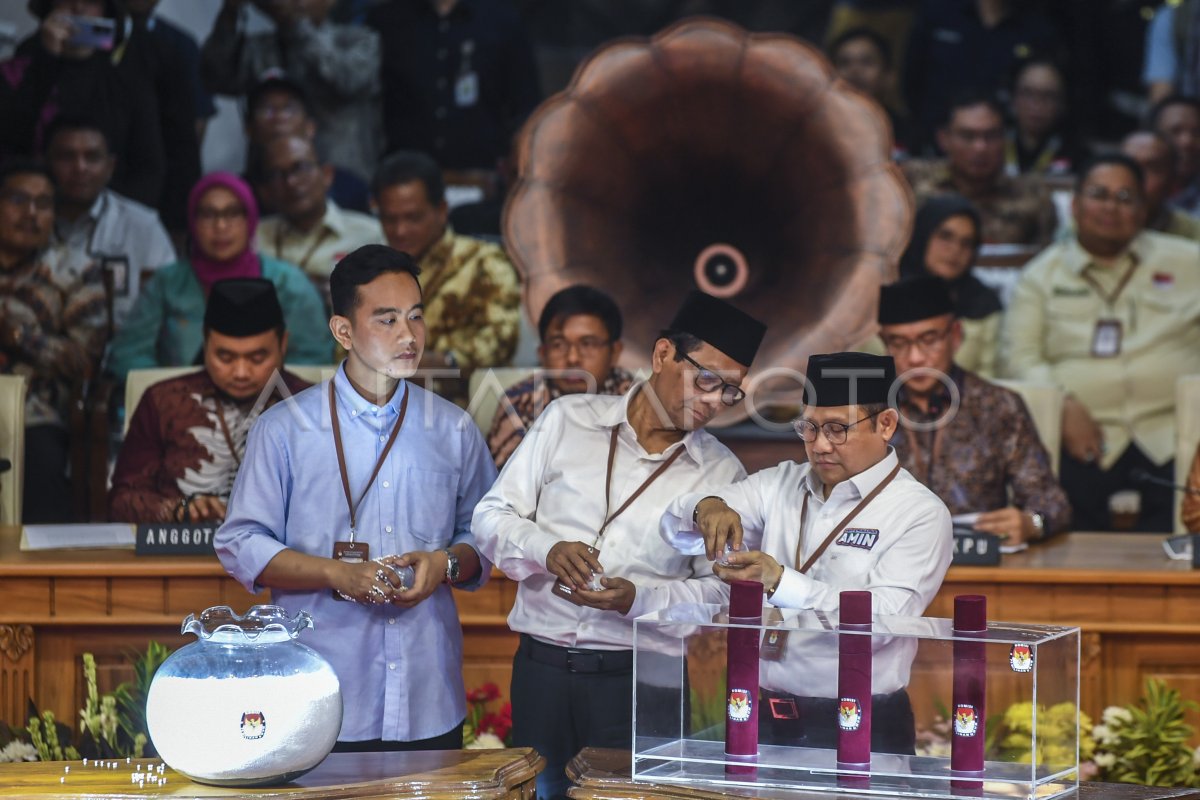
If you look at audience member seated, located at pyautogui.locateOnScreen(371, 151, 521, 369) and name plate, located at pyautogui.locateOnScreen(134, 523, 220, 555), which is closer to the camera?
name plate, located at pyautogui.locateOnScreen(134, 523, 220, 555)

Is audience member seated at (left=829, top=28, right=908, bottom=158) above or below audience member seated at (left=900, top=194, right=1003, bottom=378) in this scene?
above

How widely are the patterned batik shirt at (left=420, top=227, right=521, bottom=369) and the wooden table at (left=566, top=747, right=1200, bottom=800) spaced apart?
2880mm

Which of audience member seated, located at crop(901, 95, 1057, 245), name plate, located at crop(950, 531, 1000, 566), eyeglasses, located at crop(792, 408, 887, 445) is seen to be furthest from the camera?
audience member seated, located at crop(901, 95, 1057, 245)

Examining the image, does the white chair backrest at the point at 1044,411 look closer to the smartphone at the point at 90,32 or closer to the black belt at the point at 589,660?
the black belt at the point at 589,660

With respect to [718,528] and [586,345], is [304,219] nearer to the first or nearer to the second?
[586,345]

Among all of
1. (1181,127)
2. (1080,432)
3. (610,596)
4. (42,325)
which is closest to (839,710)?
(610,596)

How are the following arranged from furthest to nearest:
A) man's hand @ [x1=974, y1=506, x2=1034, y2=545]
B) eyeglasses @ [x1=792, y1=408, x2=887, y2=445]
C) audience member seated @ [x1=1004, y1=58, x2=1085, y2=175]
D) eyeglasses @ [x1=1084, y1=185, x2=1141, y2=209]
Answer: audience member seated @ [x1=1004, y1=58, x2=1085, y2=175], eyeglasses @ [x1=1084, y1=185, x2=1141, y2=209], man's hand @ [x1=974, y1=506, x2=1034, y2=545], eyeglasses @ [x1=792, y1=408, x2=887, y2=445]

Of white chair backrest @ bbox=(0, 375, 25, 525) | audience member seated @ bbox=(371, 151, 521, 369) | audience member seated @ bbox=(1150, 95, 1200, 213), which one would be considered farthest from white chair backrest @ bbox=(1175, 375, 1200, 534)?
white chair backrest @ bbox=(0, 375, 25, 525)

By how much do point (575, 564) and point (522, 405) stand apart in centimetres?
186

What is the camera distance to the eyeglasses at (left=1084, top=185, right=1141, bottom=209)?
5285mm

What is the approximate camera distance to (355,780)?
2.25m

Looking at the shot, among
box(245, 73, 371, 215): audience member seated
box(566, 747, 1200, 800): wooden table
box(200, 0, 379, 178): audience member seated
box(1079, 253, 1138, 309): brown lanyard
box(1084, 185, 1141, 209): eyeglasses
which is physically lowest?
box(566, 747, 1200, 800): wooden table

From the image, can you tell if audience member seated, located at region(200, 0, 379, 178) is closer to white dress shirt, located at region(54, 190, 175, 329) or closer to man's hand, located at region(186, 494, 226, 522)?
white dress shirt, located at region(54, 190, 175, 329)

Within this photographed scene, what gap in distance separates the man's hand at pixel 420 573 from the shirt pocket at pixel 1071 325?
130 inches
